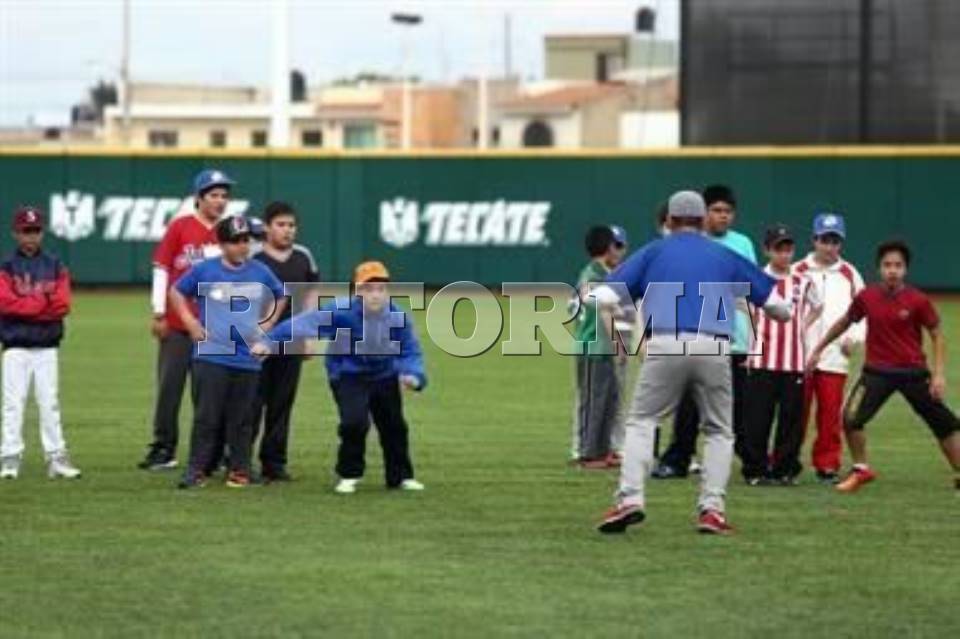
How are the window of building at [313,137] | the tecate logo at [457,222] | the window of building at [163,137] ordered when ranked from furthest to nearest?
the window of building at [313,137], the window of building at [163,137], the tecate logo at [457,222]

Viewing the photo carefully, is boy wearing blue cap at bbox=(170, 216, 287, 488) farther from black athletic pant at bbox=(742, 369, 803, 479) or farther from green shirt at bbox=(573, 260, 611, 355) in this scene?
black athletic pant at bbox=(742, 369, 803, 479)

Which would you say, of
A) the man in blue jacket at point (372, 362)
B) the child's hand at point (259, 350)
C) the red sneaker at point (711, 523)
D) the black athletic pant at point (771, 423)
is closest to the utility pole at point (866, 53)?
the black athletic pant at point (771, 423)

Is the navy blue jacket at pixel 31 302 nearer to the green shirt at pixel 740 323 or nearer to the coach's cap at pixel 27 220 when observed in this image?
the coach's cap at pixel 27 220

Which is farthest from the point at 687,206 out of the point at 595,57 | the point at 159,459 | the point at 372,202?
the point at 595,57

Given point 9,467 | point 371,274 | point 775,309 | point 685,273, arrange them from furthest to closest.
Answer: point 9,467 → point 371,274 → point 775,309 → point 685,273

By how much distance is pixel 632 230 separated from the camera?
127 feet

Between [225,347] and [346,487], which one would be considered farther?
[225,347]

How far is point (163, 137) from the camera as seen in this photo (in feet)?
321

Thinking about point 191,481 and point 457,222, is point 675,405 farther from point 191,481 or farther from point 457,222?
point 457,222

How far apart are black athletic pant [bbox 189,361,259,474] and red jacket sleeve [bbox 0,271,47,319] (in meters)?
1.11

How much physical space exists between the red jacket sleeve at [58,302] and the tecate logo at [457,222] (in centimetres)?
2574

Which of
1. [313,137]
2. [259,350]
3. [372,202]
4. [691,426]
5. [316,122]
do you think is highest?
[316,122]

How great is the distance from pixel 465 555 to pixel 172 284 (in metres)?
4.49

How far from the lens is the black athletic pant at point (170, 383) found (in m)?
15.1
